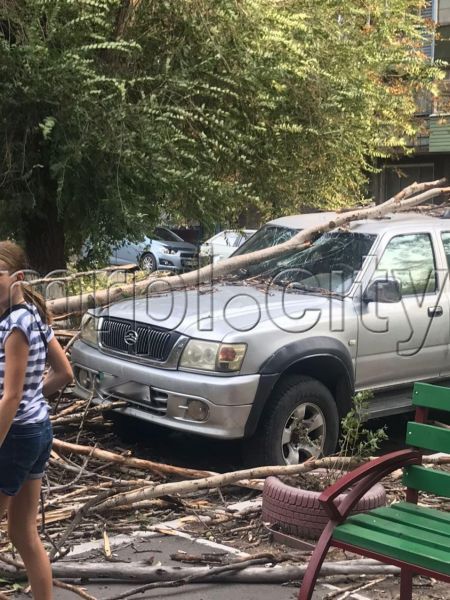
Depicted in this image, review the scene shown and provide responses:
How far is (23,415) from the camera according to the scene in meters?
3.31

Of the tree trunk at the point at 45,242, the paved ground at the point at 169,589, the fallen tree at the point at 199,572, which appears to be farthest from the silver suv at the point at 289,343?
the tree trunk at the point at 45,242

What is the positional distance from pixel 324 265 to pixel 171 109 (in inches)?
136

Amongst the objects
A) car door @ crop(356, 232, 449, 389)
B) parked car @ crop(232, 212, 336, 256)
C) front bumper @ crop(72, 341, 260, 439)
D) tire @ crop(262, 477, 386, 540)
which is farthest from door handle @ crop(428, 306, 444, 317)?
tire @ crop(262, 477, 386, 540)

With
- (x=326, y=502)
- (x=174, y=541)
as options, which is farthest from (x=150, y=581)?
(x=326, y=502)

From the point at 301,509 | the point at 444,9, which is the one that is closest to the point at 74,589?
the point at 301,509

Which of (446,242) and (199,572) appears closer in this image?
(199,572)

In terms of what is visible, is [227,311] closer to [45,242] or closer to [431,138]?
[45,242]

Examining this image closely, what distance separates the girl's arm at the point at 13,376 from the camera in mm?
3127

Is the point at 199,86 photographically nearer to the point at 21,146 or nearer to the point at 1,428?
the point at 21,146

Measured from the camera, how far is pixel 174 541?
4.57 m

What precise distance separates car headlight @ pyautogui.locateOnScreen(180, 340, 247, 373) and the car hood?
6 centimetres

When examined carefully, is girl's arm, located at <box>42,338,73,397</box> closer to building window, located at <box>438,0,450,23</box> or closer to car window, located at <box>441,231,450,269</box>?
car window, located at <box>441,231,450,269</box>

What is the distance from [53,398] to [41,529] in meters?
2.36

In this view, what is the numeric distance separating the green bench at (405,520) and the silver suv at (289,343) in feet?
6.61
